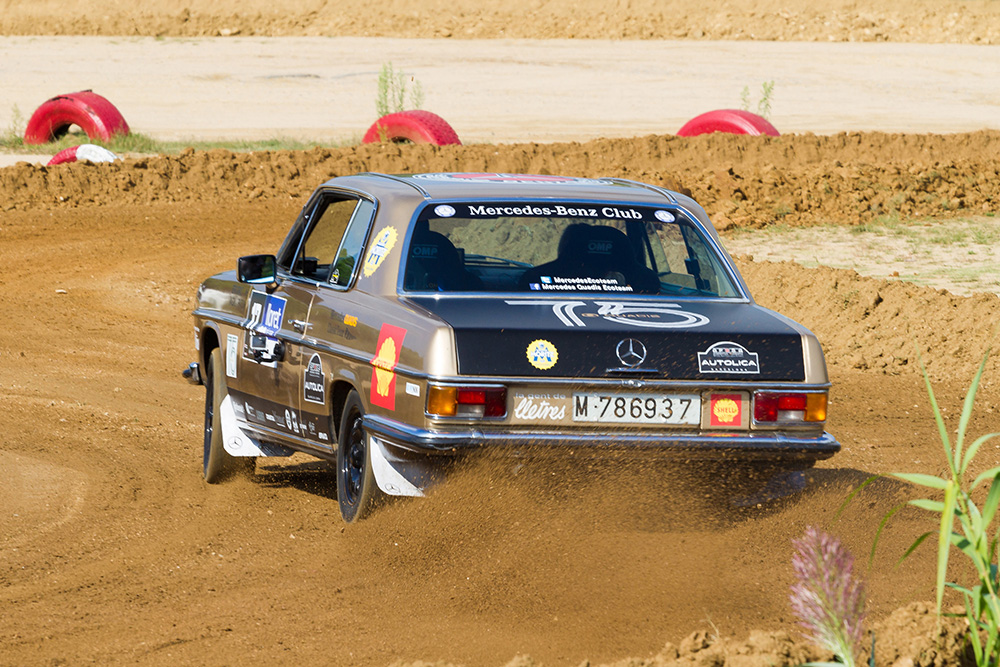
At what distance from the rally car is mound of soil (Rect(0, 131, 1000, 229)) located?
39.0 feet

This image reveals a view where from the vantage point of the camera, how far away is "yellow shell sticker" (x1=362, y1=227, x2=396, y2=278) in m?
6.06

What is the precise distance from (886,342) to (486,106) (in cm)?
2617

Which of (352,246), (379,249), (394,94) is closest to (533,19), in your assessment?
(394,94)

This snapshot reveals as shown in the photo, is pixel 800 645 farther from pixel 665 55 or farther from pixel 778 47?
pixel 778 47

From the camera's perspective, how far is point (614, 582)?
533 cm

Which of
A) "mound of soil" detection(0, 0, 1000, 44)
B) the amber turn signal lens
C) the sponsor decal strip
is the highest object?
"mound of soil" detection(0, 0, 1000, 44)

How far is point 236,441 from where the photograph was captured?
7.19m

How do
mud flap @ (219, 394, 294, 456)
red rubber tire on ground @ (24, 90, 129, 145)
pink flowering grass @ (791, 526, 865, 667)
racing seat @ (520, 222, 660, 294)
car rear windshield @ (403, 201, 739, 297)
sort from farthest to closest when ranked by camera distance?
red rubber tire on ground @ (24, 90, 129, 145) → mud flap @ (219, 394, 294, 456) → racing seat @ (520, 222, 660, 294) → car rear windshield @ (403, 201, 739, 297) → pink flowering grass @ (791, 526, 865, 667)

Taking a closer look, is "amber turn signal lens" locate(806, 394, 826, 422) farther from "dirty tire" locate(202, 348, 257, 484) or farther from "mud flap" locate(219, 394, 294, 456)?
"dirty tire" locate(202, 348, 257, 484)

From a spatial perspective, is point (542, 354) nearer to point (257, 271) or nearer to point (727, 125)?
point (257, 271)

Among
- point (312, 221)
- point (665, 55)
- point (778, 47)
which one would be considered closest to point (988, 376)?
point (312, 221)

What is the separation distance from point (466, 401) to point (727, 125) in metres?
20.0

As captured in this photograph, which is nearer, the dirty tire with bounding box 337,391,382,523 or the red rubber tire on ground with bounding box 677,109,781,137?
the dirty tire with bounding box 337,391,382,523

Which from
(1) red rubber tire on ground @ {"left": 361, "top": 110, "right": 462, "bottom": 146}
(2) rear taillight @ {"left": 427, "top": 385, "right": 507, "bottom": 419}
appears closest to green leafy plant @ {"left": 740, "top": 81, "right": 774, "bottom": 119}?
(1) red rubber tire on ground @ {"left": 361, "top": 110, "right": 462, "bottom": 146}
